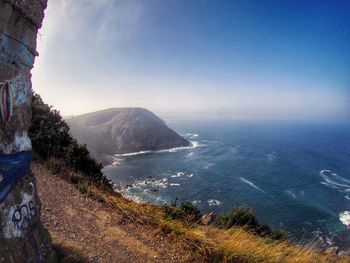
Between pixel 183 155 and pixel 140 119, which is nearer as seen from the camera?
pixel 183 155

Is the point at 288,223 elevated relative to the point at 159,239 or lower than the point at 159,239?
lower

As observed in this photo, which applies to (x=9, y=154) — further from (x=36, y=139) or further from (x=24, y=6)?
(x=36, y=139)

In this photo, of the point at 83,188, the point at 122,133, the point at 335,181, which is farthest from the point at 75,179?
the point at 122,133

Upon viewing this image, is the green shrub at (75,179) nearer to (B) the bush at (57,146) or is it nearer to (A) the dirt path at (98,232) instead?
(B) the bush at (57,146)

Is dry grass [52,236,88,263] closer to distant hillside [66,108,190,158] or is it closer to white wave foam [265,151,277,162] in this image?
white wave foam [265,151,277,162]

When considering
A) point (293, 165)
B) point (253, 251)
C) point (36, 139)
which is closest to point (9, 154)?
point (253, 251)

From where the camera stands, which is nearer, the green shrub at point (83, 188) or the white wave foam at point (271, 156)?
the green shrub at point (83, 188)

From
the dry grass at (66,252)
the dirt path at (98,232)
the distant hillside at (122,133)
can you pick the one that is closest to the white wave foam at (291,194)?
the dirt path at (98,232)

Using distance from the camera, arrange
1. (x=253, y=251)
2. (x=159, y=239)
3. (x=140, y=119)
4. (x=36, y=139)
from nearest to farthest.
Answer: (x=253, y=251) → (x=159, y=239) → (x=36, y=139) → (x=140, y=119)
